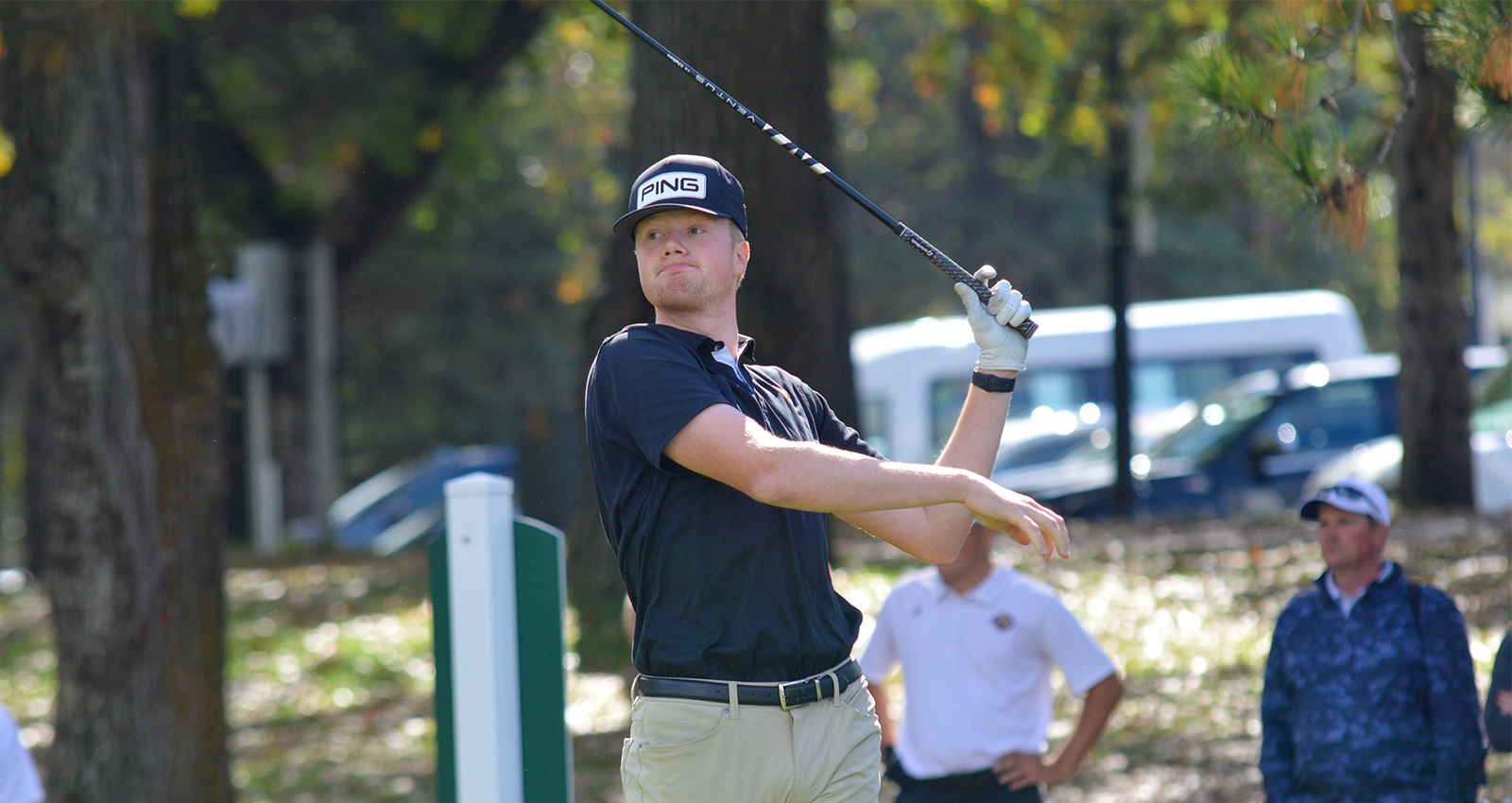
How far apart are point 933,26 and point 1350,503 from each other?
20892 millimetres

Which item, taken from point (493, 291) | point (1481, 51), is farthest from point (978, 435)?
point (493, 291)

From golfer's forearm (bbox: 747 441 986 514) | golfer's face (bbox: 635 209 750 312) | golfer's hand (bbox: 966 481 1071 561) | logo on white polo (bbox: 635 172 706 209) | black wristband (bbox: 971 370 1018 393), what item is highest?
logo on white polo (bbox: 635 172 706 209)

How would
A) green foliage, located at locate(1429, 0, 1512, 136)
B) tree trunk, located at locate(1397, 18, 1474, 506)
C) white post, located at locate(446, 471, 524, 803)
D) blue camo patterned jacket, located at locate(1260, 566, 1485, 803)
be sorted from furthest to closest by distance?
tree trunk, located at locate(1397, 18, 1474, 506) < blue camo patterned jacket, located at locate(1260, 566, 1485, 803) < green foliage, located at locate(1429, 0, 1512, 136) < white post, located at locate(446, 471, 524, 803)

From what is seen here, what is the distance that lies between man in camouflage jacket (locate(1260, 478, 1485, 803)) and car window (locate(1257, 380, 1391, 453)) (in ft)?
31.8

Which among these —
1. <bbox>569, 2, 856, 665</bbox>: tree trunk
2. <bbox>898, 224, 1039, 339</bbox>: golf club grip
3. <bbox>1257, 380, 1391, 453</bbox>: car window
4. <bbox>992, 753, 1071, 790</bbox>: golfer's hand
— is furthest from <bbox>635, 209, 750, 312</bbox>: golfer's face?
<bbox>1257, 380, 1391, 453</bbox>: car window

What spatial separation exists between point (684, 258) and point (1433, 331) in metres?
9.38

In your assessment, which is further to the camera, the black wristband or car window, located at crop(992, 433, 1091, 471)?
car window, located at crop(992, 433, 1091, 471)

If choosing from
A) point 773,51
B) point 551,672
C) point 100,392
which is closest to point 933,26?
point 773,51

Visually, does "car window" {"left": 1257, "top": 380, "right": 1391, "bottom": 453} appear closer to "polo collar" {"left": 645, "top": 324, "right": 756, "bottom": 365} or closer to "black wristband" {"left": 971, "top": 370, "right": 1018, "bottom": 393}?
"black wristband" {"left": 971, "top": 370, "right": 1018, "bottom": 393}

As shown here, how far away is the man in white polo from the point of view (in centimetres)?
487

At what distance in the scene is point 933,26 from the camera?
80.5 feet

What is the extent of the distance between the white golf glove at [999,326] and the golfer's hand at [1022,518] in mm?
346

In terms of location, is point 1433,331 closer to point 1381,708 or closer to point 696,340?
point 1381,708

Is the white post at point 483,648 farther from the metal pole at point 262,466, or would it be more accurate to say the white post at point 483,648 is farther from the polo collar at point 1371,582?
the metal pole at point 262,466
